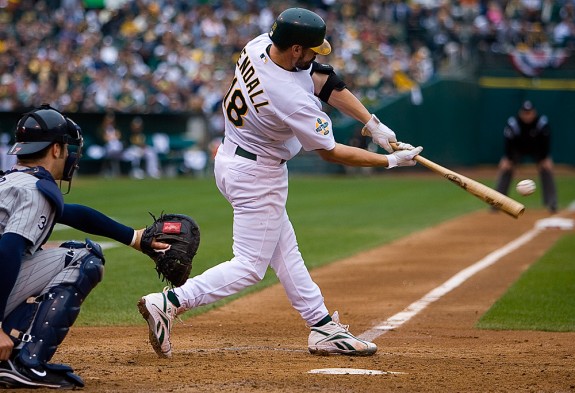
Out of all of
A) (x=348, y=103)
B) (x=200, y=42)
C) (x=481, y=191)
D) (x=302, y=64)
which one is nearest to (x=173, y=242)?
(x=302, y=64)

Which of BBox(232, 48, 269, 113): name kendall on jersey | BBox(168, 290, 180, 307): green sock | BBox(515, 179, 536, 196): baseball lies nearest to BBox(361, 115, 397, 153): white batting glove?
BBox(232, 48, 269, 113): name kendall on jersey

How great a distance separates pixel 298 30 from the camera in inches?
217

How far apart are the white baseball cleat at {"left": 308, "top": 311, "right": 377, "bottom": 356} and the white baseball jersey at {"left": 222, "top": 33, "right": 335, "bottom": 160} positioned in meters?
1.10

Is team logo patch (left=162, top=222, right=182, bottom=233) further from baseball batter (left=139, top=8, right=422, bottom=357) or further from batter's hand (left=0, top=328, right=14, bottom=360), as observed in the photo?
batter's hand (left=0, top=328, right=14, bottom=360)

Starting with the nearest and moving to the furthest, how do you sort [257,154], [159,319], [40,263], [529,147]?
[40,263], [159,319], [257,154], [529,147]

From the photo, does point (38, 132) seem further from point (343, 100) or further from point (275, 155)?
point (343, 100)

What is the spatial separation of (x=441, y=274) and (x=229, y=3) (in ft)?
77.7

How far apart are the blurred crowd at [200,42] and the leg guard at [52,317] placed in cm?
2413

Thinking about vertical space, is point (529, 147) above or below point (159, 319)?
below

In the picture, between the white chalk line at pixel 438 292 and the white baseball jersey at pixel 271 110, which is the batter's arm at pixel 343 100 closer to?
the white baseball jersey at pixel 271 110

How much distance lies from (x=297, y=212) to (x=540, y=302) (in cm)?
957

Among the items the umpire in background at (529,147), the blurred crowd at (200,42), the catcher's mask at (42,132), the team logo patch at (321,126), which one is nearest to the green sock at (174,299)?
the catcher's mask at (42,132)

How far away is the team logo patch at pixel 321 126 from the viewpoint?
553 centimetres

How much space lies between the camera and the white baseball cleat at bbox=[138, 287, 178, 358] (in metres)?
5.58
